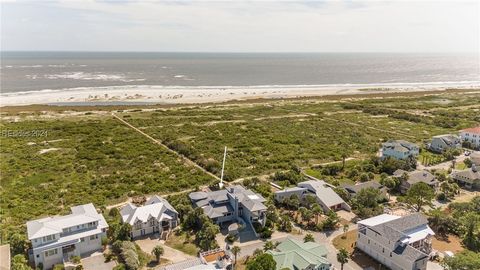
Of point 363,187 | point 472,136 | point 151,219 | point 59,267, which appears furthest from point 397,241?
point 472,136

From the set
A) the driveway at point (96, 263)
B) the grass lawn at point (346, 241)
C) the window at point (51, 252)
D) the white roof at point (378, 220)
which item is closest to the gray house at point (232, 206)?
the grass lawn at point (346, 241)

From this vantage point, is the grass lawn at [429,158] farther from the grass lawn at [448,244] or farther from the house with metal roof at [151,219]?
the house with metal roof at [151,219]

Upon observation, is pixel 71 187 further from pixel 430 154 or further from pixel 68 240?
pixel 430 154

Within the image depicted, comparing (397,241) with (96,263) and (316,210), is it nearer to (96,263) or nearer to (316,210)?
(316,210)

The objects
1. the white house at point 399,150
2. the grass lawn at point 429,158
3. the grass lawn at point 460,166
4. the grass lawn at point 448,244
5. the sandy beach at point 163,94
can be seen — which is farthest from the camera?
the sandy beach at point 163,94

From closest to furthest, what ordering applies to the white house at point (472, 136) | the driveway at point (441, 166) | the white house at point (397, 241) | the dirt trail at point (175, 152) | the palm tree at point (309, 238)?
the white house at point (397, 241)
the palm tree at point (309, 238)
the dirt trail at point (175, 152)
the driveway at point (441, 166)
the white house at point (472, 136)

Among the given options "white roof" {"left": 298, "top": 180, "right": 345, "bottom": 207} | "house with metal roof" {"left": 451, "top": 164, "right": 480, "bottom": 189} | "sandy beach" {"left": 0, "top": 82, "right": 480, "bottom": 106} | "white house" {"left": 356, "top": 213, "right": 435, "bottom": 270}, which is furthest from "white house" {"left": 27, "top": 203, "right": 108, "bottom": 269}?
"sandy beach" {"left": 0, "top": 82, "right": 480, "bottom": 106}
